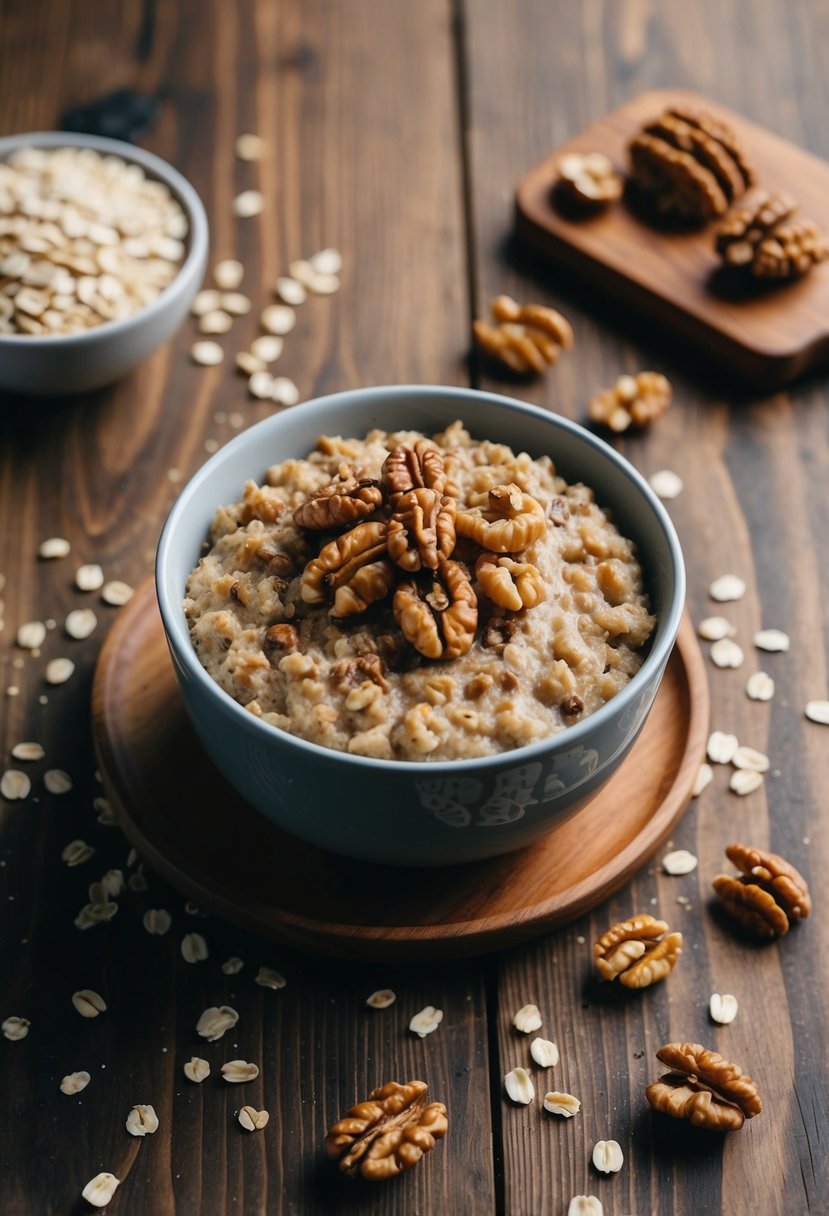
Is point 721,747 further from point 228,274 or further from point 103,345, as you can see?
point 228,274

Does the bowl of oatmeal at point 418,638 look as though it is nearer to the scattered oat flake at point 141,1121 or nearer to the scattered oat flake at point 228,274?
the scattered oat flake at point 141,1121

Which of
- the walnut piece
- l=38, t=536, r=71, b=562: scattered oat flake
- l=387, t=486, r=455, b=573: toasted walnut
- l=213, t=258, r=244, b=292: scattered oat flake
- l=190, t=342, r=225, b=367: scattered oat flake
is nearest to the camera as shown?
l=387, t=486, r=455, b=573: toasted walnut

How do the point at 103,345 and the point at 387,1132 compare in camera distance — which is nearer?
the point at 387,1132

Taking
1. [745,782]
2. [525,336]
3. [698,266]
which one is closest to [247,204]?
[525,336]

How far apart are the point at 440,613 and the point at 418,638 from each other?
44 mm

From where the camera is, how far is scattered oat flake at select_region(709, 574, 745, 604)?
2.09 meters

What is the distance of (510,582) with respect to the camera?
1535 millimetres

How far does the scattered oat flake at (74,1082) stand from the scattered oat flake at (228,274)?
1.51m

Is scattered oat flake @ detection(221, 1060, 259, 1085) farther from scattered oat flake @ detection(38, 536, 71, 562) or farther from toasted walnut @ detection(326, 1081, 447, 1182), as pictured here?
scattered oat flake @ detection(38, 536, 71, 562)

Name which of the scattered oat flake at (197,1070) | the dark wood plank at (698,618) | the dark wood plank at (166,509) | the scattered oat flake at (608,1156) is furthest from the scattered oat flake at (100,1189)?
the scattered oat flake at (608,1156)

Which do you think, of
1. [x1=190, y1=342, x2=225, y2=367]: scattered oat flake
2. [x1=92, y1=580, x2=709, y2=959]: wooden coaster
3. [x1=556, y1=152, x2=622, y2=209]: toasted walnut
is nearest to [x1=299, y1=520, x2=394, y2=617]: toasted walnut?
[x1=92, y1=580, x2=709, y2=959]: wooden coaster

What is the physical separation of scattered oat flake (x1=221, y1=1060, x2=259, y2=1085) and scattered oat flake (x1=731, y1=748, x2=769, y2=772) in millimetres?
815

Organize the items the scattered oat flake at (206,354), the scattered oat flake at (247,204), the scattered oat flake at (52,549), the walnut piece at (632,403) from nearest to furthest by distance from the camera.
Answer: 1. the scattered oat flake at (52,549)
2. the walnut piece at (632,403)
3. the scattered oat flake at (206,354)
4. the scattered oat flake at (247,204)

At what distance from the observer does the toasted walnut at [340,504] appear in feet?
5.20
